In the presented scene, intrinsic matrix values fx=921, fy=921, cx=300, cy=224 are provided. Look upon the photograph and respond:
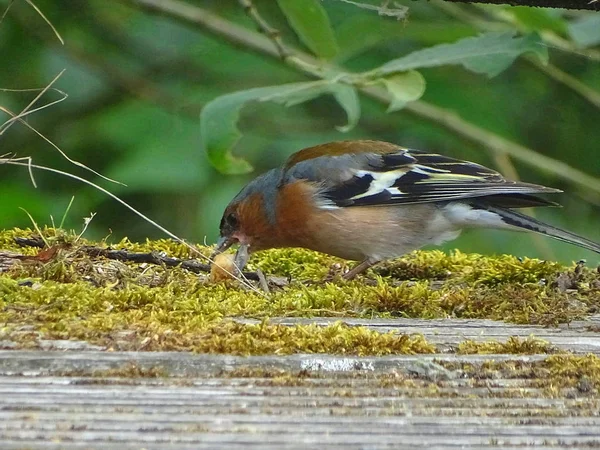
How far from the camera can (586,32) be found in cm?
461

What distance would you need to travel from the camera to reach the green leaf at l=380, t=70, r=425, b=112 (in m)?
4.04

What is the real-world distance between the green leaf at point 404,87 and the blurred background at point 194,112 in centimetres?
139

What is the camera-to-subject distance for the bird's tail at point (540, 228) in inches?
181

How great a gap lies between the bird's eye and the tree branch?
3.58 ft

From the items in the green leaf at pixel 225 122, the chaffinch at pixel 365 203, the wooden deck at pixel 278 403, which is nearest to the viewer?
the wooden deck at pixel 278 403

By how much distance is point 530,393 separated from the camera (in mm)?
1981

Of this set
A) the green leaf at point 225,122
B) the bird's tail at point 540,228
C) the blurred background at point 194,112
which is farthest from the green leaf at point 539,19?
the green leaf at point 225,122

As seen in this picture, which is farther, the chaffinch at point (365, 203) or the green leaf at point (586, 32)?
the chaffinch at point (365, 203)

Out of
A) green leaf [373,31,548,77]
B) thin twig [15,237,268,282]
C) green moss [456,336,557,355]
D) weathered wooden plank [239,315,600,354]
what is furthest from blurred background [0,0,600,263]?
green moss [456,336,557,355]

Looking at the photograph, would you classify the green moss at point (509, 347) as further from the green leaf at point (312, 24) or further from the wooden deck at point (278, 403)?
the green leaf at point (312, 24)

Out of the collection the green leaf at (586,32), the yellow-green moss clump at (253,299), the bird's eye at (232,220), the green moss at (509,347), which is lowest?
the bird's eye at (232,220)

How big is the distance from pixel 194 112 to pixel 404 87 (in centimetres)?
219

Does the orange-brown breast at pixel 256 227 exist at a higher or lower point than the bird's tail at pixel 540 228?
lower

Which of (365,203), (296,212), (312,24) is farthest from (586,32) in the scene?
(296,212)
